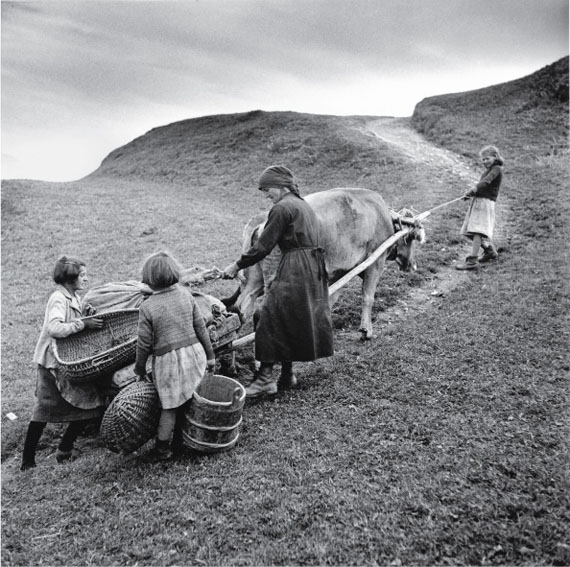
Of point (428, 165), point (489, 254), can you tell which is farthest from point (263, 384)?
point (428, 165)

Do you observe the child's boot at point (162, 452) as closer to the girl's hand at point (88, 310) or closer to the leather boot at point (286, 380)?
the girl's hand at point (88, 310)

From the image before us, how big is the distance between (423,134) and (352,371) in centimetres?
2076

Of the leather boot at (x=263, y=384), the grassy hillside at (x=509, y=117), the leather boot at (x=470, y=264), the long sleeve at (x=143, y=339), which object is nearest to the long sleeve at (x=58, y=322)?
the long sleeve at (x=143, y=339)

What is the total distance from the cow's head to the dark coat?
126 inches

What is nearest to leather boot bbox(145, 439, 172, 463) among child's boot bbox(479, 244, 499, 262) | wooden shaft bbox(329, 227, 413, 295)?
wooden shaft bbox(329, 227, 413, 295)

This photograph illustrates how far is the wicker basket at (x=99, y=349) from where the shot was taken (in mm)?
4203

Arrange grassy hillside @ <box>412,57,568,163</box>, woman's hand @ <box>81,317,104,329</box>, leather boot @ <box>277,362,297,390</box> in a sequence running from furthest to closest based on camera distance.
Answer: grassy hillside @ <box>412,57,568,163</box> → leather boot @ <box>277,362,297,390</box> → woman's hand @ <box>81,317,104,329</box>

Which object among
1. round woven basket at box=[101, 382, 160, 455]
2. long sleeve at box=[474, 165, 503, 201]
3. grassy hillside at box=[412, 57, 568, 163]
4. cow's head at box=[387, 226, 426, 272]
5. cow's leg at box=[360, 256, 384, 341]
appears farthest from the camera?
grassy hillside at box=[412, 57, 568, 163]

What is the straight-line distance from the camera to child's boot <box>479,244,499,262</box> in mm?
9359

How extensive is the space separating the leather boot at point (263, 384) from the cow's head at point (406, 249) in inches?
136

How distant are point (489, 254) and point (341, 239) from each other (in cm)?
433

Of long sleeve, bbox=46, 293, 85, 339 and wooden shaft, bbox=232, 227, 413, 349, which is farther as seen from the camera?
wooden shaft, bbox=232, 227, 413, 349

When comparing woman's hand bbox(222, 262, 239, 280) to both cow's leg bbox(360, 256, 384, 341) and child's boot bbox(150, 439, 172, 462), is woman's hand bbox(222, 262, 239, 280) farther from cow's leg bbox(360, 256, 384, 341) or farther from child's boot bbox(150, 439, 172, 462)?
cow's leg bbox(360, 256, 384, 341)

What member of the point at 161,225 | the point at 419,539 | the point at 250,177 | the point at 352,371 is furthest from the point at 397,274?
the point at 250,177
